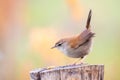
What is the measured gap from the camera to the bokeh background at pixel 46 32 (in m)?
5.93

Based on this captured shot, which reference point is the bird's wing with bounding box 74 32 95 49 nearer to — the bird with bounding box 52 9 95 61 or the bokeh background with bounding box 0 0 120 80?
the bird with bounding box 52 9 95 61

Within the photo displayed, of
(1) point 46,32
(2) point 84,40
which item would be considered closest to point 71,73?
(2) point 84,40

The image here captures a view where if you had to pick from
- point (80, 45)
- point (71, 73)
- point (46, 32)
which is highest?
point (46, 32)

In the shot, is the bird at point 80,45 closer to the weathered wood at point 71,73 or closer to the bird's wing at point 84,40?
the bird's wing at point 84,40

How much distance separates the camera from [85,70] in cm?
304

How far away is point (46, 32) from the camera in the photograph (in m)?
6.08

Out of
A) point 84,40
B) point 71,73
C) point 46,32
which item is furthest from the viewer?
point 46,32

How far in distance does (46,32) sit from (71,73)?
309 centimetres

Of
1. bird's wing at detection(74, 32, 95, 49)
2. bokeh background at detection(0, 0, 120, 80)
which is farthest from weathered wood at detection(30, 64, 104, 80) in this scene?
bokeh background at detection(0, 0, 120, 80)

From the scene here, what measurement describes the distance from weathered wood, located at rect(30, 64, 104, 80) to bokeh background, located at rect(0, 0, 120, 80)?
2.72m

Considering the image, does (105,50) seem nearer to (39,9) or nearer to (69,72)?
(39,9)

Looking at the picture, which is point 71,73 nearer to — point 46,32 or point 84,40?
point 84,40

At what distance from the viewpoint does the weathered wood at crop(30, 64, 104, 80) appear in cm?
296

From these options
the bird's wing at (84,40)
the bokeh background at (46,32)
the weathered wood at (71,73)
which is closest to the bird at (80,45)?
the bird's wing at (84,40)
